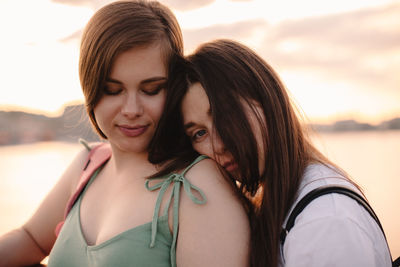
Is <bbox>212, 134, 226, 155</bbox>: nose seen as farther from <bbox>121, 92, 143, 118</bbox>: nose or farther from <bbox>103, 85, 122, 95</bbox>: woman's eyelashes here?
<bbox>103, 85, 122, 95</bbox>: woman's eyelashes

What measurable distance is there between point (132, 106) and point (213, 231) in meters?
0.57

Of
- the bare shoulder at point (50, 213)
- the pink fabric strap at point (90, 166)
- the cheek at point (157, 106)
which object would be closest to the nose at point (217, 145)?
the cheek at point (157, 106)

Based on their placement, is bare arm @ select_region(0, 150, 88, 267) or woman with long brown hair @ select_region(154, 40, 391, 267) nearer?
woman with long brown hair @ select_region(154, 40, 391, 267)

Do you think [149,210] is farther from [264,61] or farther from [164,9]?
[164,9]

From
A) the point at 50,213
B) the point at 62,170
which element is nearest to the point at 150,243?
the point at 50,213

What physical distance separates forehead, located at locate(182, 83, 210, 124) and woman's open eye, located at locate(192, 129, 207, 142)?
6 centimetres

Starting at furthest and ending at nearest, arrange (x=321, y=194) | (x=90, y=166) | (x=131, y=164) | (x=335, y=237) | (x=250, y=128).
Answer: (x=90, y=166) < (x=131, y=164) < (x=250, y=128) < (x=321, y=194) < (x=335, y=237)

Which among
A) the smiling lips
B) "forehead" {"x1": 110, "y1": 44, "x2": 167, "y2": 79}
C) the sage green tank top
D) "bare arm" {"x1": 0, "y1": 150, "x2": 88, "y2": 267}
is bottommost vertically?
"bare arm" {"x1": 0, "y1": 150, "x2": 88, "y2": 267}

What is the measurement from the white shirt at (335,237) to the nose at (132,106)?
2.37 feet

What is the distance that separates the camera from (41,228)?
79.9 inches

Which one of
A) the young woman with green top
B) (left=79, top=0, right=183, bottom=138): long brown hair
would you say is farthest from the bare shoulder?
(left=79, top=0, right=183, bottom=138): long brown hair

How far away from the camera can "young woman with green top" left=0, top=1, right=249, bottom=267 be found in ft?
4.22

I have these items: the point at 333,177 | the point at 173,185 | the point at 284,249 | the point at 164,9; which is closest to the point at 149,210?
the point at 173,185

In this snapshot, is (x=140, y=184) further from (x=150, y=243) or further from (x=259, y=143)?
(x=259, y=143)
